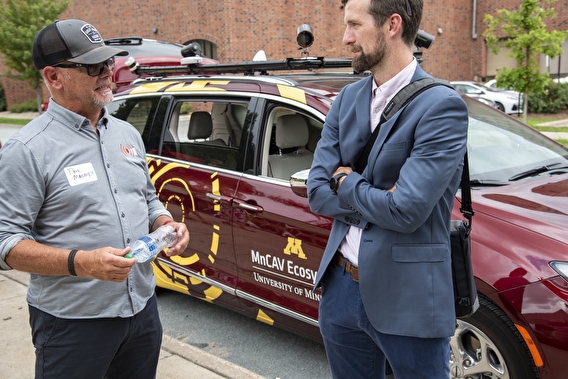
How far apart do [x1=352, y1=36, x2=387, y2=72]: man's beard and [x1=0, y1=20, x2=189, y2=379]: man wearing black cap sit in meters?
0.95

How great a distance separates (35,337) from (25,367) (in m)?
1.75

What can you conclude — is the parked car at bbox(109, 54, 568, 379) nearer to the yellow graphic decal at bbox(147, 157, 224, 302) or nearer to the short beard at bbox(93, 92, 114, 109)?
the yellow graphic decal at bbox(147, 157, 224, 302)

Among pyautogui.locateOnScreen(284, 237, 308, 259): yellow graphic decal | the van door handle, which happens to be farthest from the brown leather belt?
the van door handle

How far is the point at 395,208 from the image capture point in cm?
186

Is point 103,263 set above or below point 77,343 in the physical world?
above

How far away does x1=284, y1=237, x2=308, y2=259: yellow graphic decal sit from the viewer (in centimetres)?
336

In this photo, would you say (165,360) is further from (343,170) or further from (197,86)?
(343,170)

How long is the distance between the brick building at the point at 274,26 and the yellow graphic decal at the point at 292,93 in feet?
59.1

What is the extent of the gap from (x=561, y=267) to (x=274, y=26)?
2125 cm

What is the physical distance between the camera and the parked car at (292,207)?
2.66 m

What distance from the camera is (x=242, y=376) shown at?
11.0 ft

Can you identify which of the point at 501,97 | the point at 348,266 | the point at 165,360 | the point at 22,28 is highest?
the point at 22,28

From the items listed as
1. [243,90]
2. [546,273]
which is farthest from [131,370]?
[243,90]

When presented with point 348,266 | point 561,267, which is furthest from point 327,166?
point 561,267
